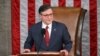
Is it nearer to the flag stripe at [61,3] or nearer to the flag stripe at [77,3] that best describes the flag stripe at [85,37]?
the flag stripe at [77,3]

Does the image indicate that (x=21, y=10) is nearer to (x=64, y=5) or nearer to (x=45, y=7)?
(x=64, y=5)

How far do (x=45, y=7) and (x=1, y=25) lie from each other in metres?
1.49

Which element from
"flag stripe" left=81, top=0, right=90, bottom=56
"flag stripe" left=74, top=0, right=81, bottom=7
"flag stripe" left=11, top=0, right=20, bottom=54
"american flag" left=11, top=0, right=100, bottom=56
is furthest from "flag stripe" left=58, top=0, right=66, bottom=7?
"flag stripe" left=11, top=0, right=20, bottom=54

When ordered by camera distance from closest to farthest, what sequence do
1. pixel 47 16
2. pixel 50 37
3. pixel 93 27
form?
pixel 47 16, pixel 50 37, pixel 93 27

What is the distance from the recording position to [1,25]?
17.4ft

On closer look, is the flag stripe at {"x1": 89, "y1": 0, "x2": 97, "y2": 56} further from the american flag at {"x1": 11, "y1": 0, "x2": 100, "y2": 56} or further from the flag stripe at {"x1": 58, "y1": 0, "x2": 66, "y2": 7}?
the flag stripe at {"x1": 58, "y1": 0, "x2": 66, "y2": 7}

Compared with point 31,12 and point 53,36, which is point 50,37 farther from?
point 31,12

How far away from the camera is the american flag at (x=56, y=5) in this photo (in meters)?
5.00

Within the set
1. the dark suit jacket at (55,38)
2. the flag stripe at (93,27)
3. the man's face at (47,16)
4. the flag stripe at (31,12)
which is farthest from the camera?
the flag stripe at (31,12)

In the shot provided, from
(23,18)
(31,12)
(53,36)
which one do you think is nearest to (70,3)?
(31,12)

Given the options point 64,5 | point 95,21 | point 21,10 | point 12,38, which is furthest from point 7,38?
point 95,21

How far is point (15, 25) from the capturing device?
17.2 ft

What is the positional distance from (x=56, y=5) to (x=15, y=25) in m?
0.71

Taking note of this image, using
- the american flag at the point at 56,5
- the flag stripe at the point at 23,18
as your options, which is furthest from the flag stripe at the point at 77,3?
the flag stripe at the point at 23,18
